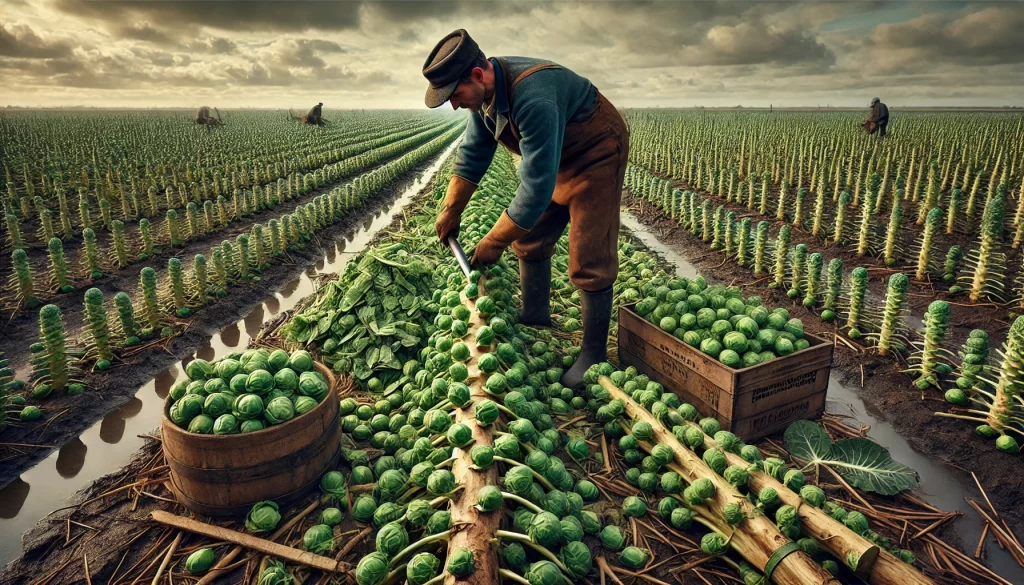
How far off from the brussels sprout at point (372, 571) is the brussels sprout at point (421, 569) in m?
0.16

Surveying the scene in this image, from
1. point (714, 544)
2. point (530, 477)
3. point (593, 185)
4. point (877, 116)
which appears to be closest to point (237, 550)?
point (530, 477)

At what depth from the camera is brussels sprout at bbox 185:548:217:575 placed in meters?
2.87

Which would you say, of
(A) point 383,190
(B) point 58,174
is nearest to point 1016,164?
(A) point 383,190

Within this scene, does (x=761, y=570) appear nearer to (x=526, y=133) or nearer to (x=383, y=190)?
(x=526, y=133)

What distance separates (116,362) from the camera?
5660 mm

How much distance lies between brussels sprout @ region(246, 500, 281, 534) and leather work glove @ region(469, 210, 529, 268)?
230 cm

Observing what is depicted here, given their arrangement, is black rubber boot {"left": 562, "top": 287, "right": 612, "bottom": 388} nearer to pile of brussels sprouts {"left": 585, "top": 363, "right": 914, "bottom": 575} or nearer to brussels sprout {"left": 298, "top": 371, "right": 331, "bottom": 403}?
pile of brussels sprouts {"left": 585, "top": 363, "right": 914, "bottom": 575}

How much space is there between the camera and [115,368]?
556 cm

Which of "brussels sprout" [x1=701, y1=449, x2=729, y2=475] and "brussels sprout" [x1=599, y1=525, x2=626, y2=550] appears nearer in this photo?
"brussels sprout" [x1=599, y1=525, x2=626, y2=550]

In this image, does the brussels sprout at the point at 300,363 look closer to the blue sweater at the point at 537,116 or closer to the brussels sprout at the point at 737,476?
the blue sweater at the point at 537,116

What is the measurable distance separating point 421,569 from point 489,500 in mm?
422

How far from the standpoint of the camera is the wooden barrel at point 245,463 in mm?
2961

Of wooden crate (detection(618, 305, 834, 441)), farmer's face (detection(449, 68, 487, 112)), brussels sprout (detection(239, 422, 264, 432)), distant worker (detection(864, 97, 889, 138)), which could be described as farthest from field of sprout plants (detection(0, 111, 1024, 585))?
distant worker (detection(864, 97, 889, 138))

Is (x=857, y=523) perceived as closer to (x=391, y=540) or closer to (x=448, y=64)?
(x=391, y=540)
